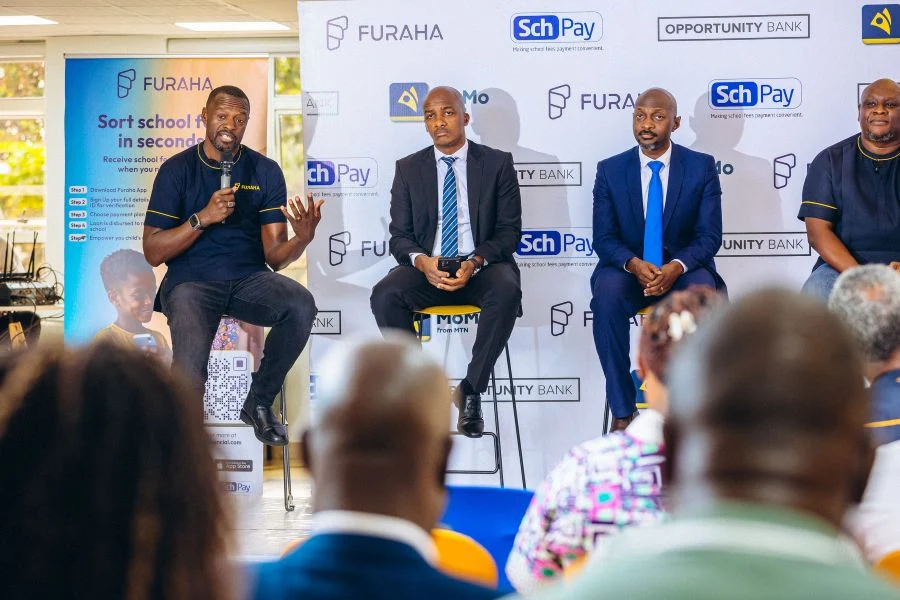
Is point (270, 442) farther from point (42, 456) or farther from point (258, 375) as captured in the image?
point (42, 456)

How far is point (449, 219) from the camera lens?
5121mm

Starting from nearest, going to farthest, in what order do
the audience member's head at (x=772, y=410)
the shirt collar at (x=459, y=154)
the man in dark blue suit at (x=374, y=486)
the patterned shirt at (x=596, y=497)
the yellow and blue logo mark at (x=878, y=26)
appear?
the audience member's head at (x=772, y=410)
the man in dark blue suit at (x=374, y=486)
the patterned shirt at (x=596, y=497)
the shirt collar at (x=459, y=154)
the yellow and blue logo mark at (x=878, y=26)

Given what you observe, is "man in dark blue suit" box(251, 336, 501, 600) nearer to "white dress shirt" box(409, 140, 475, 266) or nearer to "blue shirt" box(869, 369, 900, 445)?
"blue shirt" box(869, 369, 900, 445)

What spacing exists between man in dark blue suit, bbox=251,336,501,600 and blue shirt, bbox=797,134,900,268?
4118 mm

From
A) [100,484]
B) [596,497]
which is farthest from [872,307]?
[100,484]

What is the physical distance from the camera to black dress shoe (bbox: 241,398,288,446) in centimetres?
488

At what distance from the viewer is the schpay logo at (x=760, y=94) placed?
5.48 metres

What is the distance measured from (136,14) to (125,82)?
331cm

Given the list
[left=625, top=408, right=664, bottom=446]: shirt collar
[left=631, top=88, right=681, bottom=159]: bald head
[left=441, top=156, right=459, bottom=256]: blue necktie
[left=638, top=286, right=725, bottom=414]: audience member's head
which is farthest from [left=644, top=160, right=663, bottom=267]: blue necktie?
[left=625, top=408, right=664, bottom=446]: shirt collar

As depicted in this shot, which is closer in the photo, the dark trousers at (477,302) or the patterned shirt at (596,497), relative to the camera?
the patterned shirt at (596,497)

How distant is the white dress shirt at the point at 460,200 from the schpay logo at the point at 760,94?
54.8 inches

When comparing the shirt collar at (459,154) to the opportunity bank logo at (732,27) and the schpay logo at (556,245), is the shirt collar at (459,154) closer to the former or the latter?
the schpay logo at (556,245)

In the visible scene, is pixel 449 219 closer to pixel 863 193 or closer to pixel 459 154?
pixel 459 154

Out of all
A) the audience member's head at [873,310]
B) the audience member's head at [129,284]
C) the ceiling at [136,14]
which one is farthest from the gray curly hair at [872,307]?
the ceiling at [136,14]
